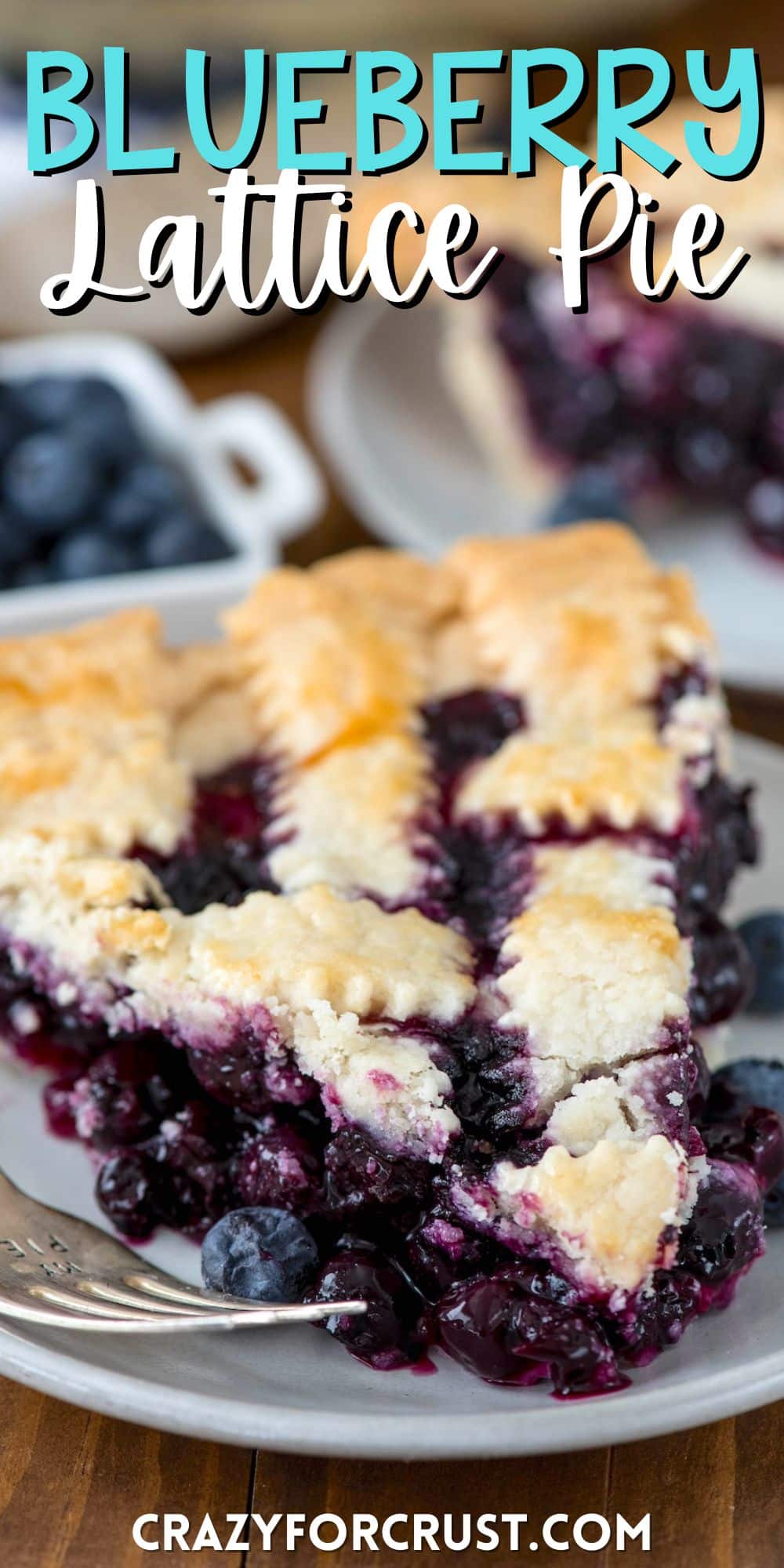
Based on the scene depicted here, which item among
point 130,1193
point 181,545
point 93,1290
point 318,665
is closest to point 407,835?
point 318,665

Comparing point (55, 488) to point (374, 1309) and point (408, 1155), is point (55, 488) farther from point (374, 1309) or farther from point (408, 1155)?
point (374, 1309)

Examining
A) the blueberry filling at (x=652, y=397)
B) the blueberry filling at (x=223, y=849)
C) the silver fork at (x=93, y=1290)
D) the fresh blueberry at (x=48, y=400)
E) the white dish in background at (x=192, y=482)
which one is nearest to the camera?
the silver fork at (x=93, y=1290)

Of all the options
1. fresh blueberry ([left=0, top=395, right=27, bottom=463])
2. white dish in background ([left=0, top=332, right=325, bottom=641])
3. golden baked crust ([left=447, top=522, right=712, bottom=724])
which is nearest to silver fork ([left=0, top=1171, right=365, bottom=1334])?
golden baked crust ([left=447, top=522, right=712, bottom=724])

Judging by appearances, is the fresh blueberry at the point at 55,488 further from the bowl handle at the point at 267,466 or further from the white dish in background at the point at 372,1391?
the white dish in background at the point at 372,1391

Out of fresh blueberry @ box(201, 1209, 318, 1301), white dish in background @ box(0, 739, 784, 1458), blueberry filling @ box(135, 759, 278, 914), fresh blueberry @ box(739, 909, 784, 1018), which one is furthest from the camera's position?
fresh blueberry @ box(739, 909, 784, 1018)

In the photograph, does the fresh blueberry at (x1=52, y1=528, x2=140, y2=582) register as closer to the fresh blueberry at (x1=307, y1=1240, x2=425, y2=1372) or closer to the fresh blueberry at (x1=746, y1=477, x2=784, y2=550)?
the fresh blueberry at (x1=746, y1=477, x2=784, y2=550)

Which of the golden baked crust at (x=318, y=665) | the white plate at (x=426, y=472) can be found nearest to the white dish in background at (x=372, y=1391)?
the golden baked crust at (x=318, y=665)

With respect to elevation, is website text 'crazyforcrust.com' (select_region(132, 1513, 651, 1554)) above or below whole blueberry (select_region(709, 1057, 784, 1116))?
below
